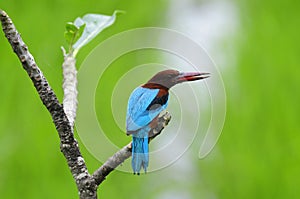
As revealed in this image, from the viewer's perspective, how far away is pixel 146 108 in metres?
0.47

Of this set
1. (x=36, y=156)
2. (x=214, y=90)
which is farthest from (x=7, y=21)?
(x=36, y=156)

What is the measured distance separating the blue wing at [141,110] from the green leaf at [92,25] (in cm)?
24

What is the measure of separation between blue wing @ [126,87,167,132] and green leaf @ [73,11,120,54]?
24cm

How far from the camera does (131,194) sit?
4.53 ft

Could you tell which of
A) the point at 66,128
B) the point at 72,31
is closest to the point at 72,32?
the point at 72,31

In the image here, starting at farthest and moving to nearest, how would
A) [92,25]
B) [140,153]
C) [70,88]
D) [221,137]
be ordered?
[221,137]
[92,25]
[70,88]
[140,153]

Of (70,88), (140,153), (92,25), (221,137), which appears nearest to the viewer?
(140,153)

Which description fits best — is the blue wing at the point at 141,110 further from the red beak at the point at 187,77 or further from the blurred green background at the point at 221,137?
the blurred green background at the point at 221,137

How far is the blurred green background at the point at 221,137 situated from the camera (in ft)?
4.50

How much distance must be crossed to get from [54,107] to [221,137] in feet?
3.22

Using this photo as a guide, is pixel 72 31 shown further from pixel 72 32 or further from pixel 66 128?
pixel 66 128

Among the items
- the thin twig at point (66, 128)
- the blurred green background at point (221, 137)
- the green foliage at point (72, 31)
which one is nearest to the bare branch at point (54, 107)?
the thin twig at point (66, 128)

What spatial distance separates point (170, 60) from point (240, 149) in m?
0.43

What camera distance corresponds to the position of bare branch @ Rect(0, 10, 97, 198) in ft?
1.43
